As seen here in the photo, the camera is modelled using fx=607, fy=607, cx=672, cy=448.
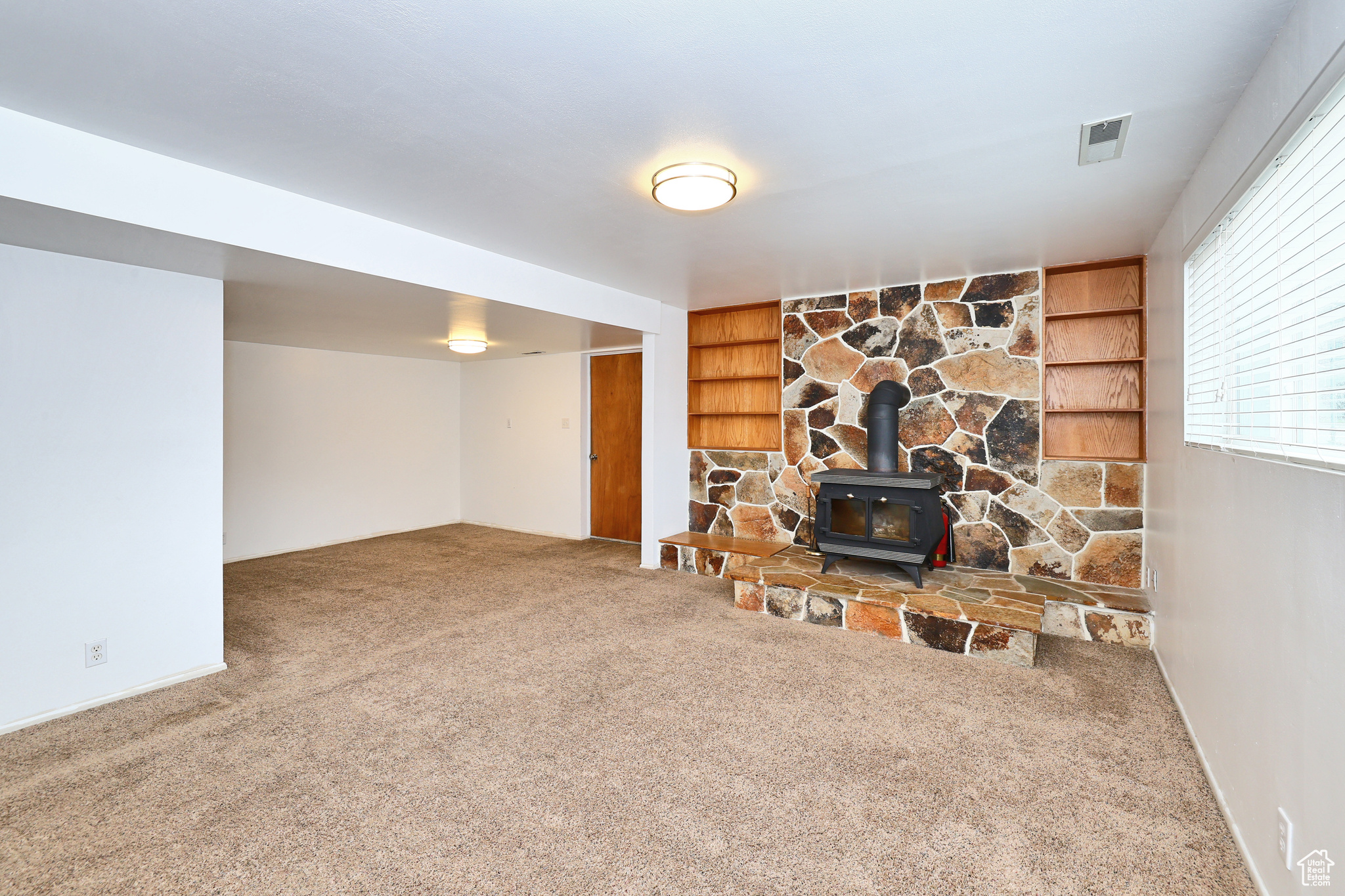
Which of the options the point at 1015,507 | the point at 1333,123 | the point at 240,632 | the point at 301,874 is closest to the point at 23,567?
the point at 240,632

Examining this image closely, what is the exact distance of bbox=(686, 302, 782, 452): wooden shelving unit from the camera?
203 inches

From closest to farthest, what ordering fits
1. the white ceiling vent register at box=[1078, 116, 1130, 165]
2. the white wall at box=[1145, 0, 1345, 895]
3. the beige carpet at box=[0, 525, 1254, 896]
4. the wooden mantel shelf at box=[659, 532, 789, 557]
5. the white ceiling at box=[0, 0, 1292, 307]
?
the white wall at box=[1145, 0, 1345, 895] → the white ceiling at box=[0, 0, 1292, 307] → the beige carpet at box=[0, 525, 1254, 896] → the white ceiling vent register at box=[1078, 116, 1130, 165] → the wooden mantel shelf at box=[659, 532, 789, 557]

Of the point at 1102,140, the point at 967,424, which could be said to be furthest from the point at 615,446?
the point at 1102,140

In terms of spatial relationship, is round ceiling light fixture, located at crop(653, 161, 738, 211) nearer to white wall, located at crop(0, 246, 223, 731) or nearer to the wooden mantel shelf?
white wall, located at crop(0, 246, 223, 731)

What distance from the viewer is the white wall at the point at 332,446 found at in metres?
5.61

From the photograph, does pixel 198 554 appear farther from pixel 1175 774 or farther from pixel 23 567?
pixel 1175 774

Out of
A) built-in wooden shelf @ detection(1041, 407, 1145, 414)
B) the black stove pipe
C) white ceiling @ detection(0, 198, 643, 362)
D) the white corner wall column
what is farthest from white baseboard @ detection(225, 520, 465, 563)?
built-in wooden shelf @ detection(1041, 407, 1145, 414)

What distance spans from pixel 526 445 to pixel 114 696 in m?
4.49

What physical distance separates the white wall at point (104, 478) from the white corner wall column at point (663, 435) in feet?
9.67

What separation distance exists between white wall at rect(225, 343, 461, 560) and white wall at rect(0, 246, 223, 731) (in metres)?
2.89

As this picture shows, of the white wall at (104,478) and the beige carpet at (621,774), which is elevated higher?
the white wall at (104,478)

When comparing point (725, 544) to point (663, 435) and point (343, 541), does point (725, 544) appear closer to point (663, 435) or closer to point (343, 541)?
point (663, 435)

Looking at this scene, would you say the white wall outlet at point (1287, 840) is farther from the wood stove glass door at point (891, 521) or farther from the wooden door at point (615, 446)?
the wooden door at point (615, 446)

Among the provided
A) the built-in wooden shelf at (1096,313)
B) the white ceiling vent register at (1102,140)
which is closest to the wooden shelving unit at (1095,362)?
the built-in wooden shelf at (1096,313)
